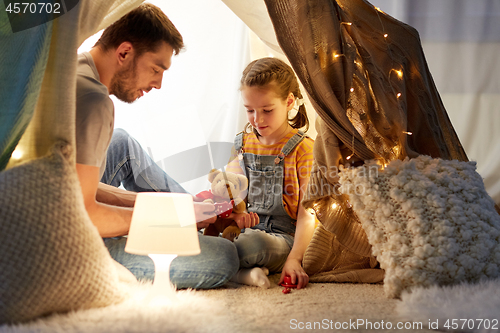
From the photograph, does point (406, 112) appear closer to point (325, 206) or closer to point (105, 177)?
point (325, 206)

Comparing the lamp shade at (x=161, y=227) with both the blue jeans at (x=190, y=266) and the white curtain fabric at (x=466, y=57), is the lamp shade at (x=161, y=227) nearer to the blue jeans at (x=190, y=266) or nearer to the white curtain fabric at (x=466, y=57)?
the blue jeans at (x=190, y=266)

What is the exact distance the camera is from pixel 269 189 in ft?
5.02

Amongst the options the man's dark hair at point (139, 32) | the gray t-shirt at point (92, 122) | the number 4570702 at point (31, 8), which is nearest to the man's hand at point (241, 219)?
the gray t-shirt at point (92, 122)

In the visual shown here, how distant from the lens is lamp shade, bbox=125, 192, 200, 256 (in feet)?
2.75

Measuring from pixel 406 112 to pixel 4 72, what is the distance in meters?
1.13

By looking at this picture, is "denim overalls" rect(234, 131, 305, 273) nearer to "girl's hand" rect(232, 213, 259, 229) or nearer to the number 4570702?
"girl's hand" rect(232, 213, 259, 229)

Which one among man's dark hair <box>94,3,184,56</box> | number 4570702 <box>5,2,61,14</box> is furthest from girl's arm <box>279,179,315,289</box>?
number 4570702 <box>5,2,61,14</box>

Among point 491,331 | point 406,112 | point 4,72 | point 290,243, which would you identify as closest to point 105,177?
point 4,72

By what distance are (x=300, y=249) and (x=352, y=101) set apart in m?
0.54

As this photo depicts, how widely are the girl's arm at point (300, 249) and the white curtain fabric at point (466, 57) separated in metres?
0.99

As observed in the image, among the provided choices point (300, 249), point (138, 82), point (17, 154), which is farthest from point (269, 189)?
point (17, 154)

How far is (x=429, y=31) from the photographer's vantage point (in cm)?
189

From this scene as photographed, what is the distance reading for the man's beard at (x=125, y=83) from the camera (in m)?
1.15

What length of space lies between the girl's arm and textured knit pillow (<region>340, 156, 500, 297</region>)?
0.85ft
